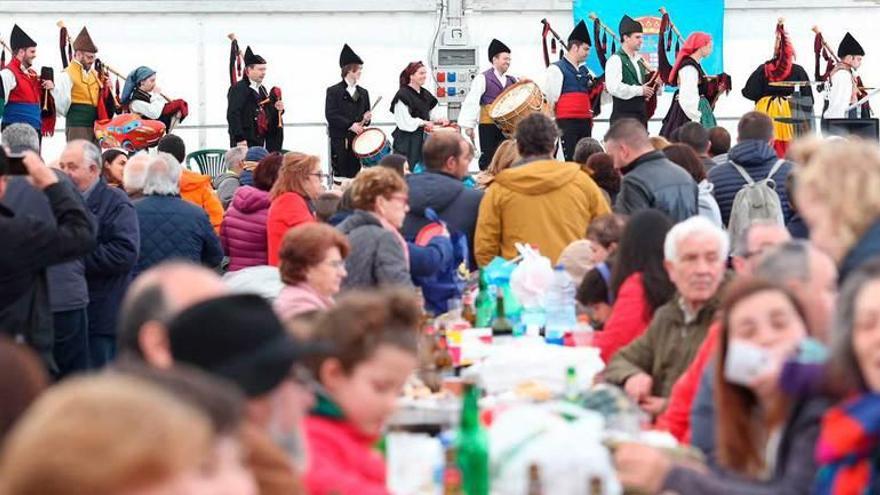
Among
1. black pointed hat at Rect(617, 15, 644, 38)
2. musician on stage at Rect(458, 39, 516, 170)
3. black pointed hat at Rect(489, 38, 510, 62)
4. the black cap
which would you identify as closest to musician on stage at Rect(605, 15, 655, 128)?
black pointed hat at Rect(617, 15, 644, 38)

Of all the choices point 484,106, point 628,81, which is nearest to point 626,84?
point 628,81

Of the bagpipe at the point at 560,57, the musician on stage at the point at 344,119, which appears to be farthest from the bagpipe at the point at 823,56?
the musician on stage at the point at 344,119

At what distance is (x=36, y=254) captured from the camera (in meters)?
5.95

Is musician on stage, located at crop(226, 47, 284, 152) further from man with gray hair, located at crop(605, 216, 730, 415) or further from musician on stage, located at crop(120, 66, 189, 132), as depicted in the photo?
man with gray hair, located at crop(605, 216, 730, 415)

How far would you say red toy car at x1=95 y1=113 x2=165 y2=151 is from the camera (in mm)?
14938

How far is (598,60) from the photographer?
60.5 feet

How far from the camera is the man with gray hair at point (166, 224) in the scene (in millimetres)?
8281

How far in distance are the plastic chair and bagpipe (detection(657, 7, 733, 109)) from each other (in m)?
3.95

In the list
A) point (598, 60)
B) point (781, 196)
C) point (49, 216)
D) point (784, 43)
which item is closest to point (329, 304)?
point (49, 216)

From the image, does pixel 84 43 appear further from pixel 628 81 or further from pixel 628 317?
pixel 628 317

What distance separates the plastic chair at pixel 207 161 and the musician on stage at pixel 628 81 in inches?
141

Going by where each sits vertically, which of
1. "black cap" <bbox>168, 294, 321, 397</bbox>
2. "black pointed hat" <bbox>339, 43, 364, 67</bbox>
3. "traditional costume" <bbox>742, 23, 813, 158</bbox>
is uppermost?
"black pointed hat" <bbox>339, 43, 364, 67</bbox>

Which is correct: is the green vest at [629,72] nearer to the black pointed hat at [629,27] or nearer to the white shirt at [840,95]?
the black pointed hat at [629,27]

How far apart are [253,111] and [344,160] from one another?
1.02 metres
